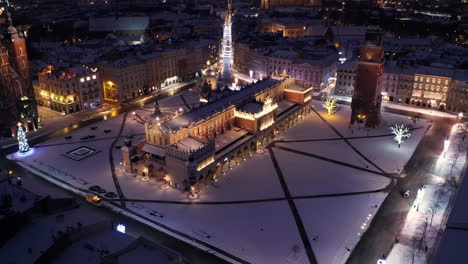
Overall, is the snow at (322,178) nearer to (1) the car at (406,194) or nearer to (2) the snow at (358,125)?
(1) the car at (406,194)

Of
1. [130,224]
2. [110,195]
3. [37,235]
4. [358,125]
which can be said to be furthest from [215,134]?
[37,235]

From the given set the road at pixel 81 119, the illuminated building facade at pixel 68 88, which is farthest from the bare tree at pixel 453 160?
the illuminated building facade at pixel 68 88

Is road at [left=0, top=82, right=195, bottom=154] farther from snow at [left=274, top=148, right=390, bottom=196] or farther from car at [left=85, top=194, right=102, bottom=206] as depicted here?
snow at [left=274, top=148, right=390, bottom=196]

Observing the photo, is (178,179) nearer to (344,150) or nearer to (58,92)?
(344,150)

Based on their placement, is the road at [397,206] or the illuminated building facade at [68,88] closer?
the road at [397,206]

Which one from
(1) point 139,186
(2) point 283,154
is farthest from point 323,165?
(1) point 139,186

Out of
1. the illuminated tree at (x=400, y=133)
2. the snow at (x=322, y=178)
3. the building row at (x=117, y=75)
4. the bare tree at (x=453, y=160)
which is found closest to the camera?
the snow at (x=322, y=178)
